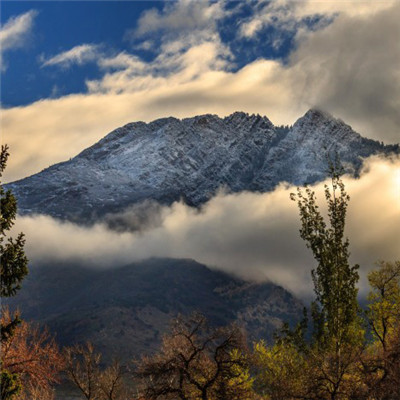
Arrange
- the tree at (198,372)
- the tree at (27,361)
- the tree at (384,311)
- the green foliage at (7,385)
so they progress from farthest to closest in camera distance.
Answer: the tree at (384,311) < the tree at (198,372) < the tree at (27,361) < the green foliage at (7,385)

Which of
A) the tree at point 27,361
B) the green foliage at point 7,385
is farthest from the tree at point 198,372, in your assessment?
the green foliage at point 7,385

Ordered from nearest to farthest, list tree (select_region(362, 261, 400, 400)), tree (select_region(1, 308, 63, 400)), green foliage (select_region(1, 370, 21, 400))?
green foliage (select_region(1, 370, 21, 400)), tree (select_region(1, 308, 63, 400)), tree (select_region(362, 261, 400, 400))

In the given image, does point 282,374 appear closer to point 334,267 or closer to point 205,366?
point 334,267

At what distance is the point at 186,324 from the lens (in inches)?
1922

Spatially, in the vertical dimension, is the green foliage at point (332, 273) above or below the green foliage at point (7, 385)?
above

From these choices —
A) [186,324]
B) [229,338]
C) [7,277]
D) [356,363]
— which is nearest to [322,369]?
[356,363]

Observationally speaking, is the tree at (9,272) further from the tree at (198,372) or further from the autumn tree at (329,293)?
the autumn tree at (329,293)

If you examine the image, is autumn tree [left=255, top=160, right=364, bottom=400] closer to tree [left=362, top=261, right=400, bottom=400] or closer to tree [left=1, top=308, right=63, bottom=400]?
tree [left=362, top=261, right=400, bottom=400]

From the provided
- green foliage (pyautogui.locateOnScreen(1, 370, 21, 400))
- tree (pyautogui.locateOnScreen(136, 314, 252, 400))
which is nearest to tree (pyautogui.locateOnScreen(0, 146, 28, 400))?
green foliage (pyautogui.locateOnScreen(1, 370, 21, 400))

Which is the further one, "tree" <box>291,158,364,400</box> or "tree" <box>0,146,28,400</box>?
"tree" <box>291,158,364,400</box>

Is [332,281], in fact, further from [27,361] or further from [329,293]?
[27,361]

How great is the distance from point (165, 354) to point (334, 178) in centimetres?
2567

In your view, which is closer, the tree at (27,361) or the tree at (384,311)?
the tree at (27,361)

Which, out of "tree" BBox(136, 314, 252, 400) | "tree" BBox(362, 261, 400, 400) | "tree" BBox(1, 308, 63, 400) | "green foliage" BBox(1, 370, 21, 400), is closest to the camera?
"green foliage" BBox(1, 370, 21, 400)
